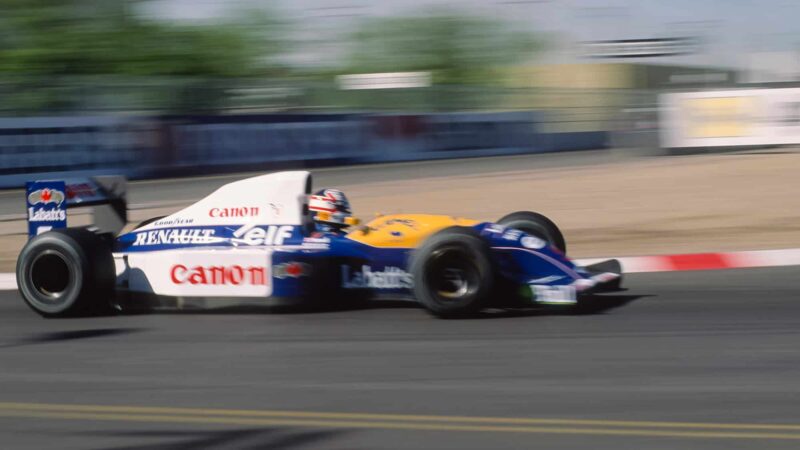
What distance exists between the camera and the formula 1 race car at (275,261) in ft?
24.6

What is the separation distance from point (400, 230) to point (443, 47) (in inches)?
2099

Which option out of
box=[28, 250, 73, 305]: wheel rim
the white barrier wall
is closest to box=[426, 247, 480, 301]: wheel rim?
box=[28, 250, 73, 305]: wheel rim

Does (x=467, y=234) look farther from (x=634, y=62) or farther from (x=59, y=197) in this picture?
(x=634, y=62)

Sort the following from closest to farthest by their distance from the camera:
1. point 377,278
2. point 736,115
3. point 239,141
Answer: point 377,278, point 736,115, point 239,141

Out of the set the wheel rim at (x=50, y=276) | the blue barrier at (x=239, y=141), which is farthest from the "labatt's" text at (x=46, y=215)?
the blue barrier at (x=239, y=141)

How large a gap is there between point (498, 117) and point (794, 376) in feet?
91.4

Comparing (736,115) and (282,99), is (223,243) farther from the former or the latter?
(282,99)

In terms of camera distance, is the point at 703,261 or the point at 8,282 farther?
the point at 8,282

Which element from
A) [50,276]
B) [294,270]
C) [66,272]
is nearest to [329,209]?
[294,270]

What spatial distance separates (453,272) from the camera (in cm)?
747

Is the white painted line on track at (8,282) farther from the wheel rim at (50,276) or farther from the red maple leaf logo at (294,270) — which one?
the red maple leaf logo at (294,270)

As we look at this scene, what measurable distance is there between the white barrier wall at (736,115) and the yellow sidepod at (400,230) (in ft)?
50.9

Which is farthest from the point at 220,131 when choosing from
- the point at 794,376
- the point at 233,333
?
the point at 794,376

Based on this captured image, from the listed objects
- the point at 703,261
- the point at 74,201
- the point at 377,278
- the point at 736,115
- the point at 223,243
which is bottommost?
the point at 703,261
